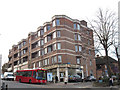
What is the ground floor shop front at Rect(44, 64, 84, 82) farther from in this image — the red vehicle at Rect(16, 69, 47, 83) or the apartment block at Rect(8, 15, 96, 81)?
the red vehicle at Rect(16, 69, 47, 83)

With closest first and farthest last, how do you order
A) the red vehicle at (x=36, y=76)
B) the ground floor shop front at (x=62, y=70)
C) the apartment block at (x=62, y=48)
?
the red vehicle at (x=36, y=76) → the ground floor shop front at (x=62, y=70) → the apartment block at (x=62, y=48)

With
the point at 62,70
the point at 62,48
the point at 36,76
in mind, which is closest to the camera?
the point at 36,76

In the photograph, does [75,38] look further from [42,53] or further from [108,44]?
[108,44]

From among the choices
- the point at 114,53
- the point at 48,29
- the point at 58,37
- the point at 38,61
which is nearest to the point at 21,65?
Result: the point at 38,61

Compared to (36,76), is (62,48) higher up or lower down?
higher up

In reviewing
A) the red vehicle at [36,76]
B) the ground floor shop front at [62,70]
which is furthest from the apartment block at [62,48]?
the red vehicle at [36,76]

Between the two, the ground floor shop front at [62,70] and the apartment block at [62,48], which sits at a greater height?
the apartment block at [62,48]

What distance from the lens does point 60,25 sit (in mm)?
47031

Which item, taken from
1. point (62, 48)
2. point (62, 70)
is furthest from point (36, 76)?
point (62, 48)

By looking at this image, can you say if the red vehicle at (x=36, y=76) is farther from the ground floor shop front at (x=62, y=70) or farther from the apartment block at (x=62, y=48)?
the apartment block at (x=62, y=48)

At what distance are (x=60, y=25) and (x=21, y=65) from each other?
32742 mm

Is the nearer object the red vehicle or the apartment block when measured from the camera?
the red vehicle

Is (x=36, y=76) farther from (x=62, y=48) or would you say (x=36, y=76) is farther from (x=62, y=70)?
(x=62, y=48)

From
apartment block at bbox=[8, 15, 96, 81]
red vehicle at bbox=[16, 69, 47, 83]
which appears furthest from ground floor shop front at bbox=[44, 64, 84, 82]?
red vehicle at bbox=[16, 69, 47, 83]
